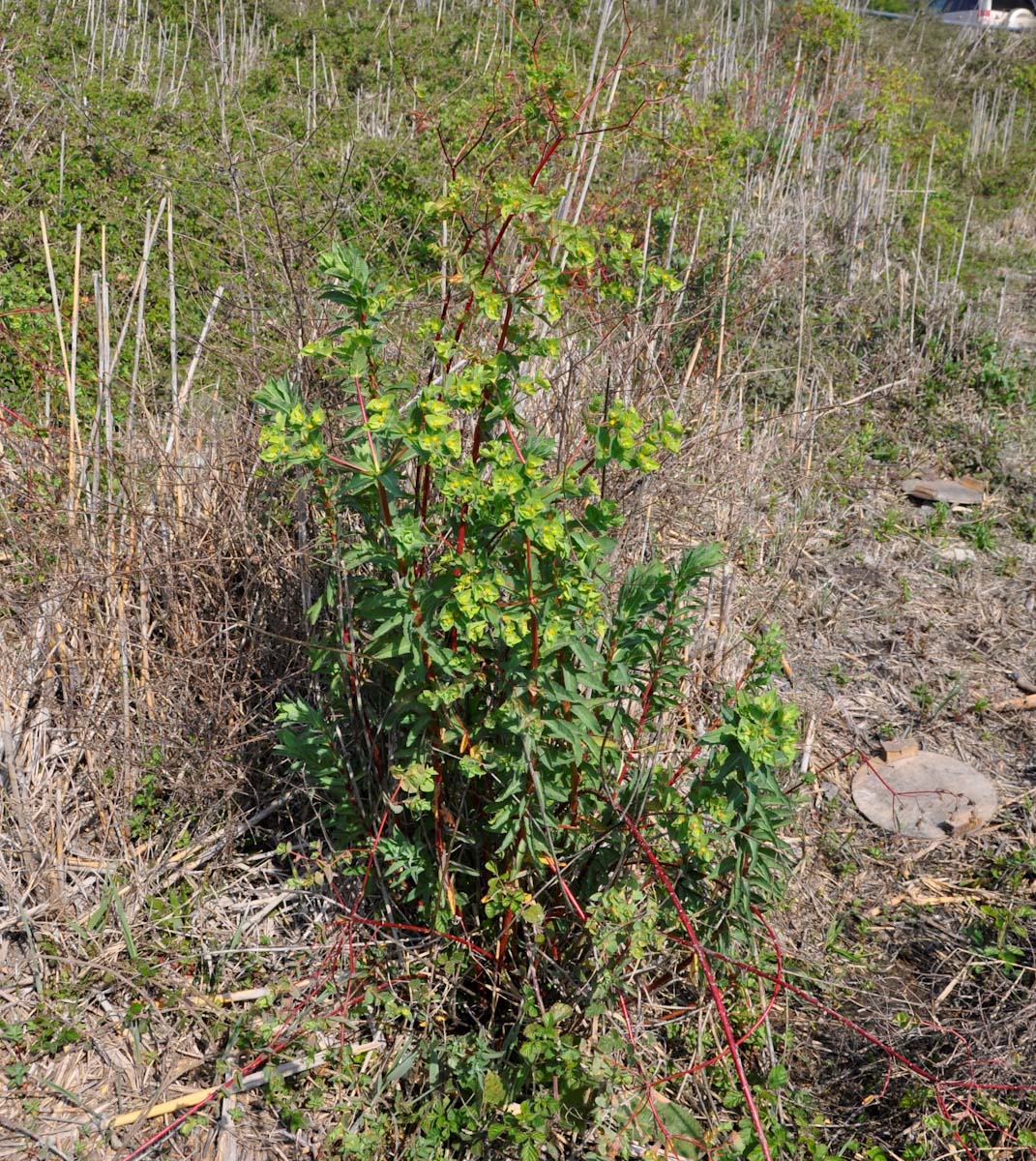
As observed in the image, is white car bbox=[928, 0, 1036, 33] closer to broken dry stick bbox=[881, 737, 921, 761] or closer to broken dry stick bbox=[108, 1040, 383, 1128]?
broken dry stick bbox=[881, 737, 921, 761]

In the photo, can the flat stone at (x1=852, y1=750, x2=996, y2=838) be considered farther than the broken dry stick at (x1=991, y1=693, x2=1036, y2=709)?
No

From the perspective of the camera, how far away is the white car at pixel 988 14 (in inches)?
611

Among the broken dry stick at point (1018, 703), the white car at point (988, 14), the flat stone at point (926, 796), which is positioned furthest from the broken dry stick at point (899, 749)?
the white car at point (988, 14)

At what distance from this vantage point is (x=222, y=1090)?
2.47 meters

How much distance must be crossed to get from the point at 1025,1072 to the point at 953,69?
1331cm

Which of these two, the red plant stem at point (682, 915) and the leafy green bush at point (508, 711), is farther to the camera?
the red plant stem at point (682, 915)

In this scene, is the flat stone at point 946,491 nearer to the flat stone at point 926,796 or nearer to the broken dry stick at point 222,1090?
the flat stone at point 926,796

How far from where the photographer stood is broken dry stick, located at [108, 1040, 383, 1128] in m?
2.48

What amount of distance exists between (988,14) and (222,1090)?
1888 cm

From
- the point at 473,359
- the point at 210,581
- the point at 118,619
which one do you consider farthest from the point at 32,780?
the point at 473,359

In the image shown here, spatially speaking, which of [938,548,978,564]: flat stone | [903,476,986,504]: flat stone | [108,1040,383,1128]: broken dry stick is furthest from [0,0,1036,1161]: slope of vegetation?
[903,476,986,504]: flat stone

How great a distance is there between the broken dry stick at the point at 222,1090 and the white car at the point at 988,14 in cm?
1628

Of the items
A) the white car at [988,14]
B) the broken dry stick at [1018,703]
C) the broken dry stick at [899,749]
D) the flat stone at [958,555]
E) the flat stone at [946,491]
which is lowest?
the broken dry stick at [899,749]

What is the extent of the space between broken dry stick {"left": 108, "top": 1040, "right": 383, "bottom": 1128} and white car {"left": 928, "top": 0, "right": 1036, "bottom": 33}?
1628 centimetres
